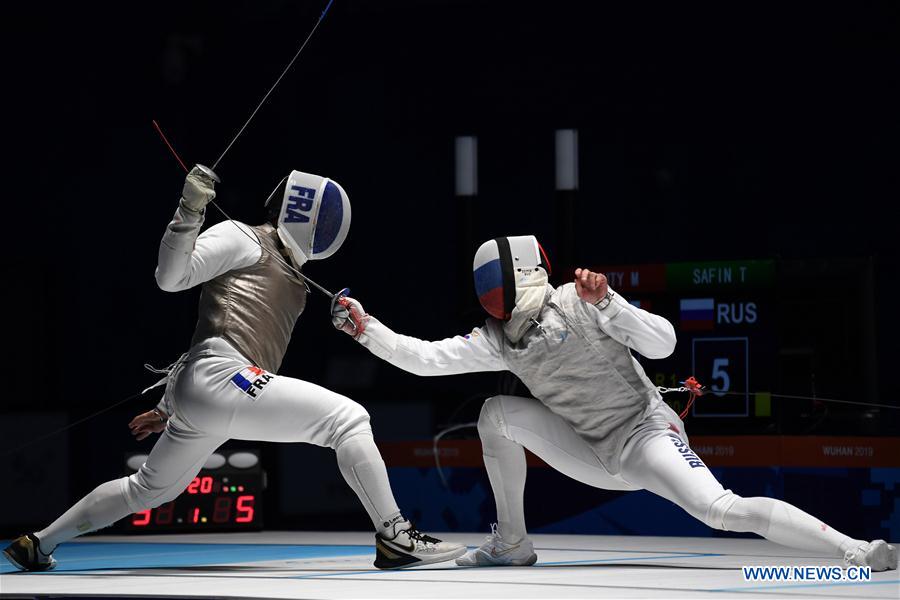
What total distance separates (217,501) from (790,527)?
3562mm

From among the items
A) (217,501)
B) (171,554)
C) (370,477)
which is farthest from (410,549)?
(217,501)

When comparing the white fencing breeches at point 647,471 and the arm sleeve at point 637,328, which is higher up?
the arm sleeve at point 637,328

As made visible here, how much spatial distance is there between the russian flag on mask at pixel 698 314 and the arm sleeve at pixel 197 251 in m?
2.58

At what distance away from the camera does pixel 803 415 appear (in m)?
5.96

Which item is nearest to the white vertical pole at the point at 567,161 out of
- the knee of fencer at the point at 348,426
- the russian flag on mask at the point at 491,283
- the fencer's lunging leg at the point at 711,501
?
the russian flag on mask at the point at 491,283

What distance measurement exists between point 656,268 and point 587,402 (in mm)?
2334

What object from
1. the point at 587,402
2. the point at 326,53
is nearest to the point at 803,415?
the point at 587,402

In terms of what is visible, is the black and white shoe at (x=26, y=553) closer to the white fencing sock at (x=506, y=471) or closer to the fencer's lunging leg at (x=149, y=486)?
the fencer's lunging leg at (x=149, y=486)

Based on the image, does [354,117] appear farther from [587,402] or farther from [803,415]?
[587,402]

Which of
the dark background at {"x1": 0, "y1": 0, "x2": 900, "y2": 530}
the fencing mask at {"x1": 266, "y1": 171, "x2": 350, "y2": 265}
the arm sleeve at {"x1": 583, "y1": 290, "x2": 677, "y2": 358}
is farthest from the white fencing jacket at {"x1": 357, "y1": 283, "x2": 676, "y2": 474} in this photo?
the dark background at {"x1": 0, "y1": 0, "x2": 900, "y2": 530}

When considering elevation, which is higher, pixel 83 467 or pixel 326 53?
pixel 326 53

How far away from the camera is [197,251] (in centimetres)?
391

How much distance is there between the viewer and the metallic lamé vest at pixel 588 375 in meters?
3.94

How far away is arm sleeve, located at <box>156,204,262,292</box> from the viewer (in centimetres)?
376
